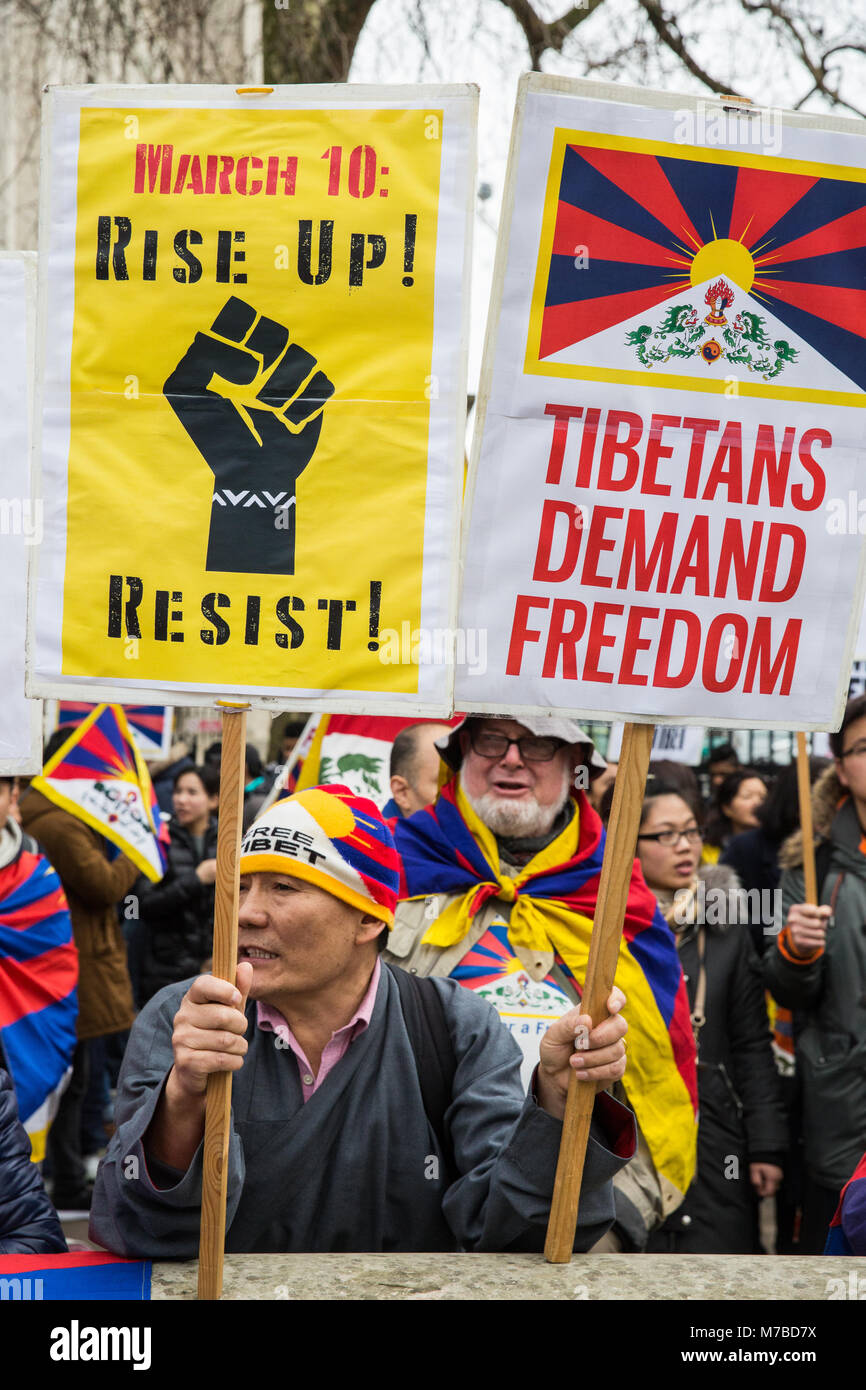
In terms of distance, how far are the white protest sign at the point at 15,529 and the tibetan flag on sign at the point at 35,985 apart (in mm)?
1741

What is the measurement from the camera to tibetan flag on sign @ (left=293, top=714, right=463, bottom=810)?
18.5ft

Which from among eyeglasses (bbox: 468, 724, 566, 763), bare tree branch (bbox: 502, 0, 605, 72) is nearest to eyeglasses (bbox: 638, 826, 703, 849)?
eyeglasses (bbox: 468, 724, 566, 763)

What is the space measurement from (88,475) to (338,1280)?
134cm

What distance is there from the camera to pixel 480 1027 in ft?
9.05

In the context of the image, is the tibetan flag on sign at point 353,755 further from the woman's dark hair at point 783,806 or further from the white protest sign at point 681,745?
the white protest sign at point 681,745

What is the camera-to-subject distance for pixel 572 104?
2400mm

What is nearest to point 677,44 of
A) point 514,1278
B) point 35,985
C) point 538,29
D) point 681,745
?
point 538,29

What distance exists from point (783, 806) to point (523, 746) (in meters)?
2.30

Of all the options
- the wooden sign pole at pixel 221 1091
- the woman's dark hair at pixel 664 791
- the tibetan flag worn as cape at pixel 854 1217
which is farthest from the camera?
the woman's dark hair at pixel 664 791

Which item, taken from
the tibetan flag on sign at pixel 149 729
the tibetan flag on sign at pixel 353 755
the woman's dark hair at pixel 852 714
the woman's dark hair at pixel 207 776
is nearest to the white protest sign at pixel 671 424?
the woman's dark hair at pixel 852 714

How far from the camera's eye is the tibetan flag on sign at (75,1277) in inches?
89.1
